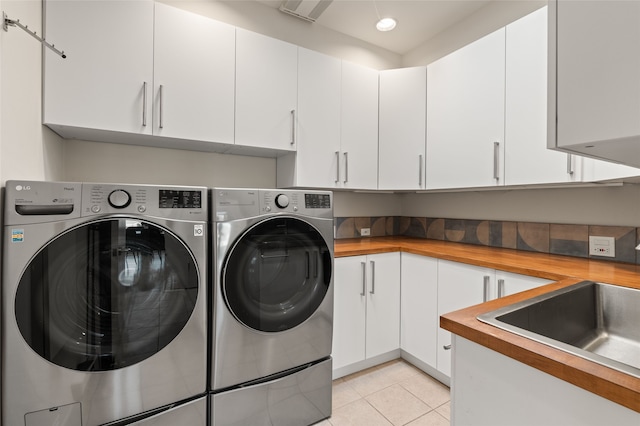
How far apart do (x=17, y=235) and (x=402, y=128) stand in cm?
230

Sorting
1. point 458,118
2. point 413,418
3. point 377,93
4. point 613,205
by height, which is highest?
point 377,93

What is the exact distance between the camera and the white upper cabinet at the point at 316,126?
2.10 m

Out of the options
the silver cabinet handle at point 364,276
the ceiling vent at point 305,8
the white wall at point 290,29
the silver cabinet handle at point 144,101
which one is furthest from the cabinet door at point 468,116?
the silver cabinet handle at point 144,101

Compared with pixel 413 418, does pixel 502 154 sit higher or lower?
higher

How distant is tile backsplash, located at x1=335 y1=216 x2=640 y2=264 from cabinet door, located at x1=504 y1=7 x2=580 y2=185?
1.44 feet

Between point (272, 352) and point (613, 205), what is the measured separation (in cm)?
203

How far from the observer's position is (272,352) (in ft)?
4.88

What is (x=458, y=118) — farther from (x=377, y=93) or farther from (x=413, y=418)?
(x=413, y=418)

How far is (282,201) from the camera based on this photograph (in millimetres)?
1488

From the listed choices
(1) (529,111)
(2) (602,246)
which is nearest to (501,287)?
(2) (602,246)

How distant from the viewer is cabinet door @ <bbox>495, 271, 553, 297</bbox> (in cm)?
145

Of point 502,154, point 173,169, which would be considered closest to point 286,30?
point 173,169

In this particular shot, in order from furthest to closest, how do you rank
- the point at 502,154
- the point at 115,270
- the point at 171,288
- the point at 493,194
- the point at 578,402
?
the point at 493,194 → the point at 502,154 → the point at 171,288 → the point at 115,270 → the point at 578,402

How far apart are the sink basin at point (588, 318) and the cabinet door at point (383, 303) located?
3.61 feet
